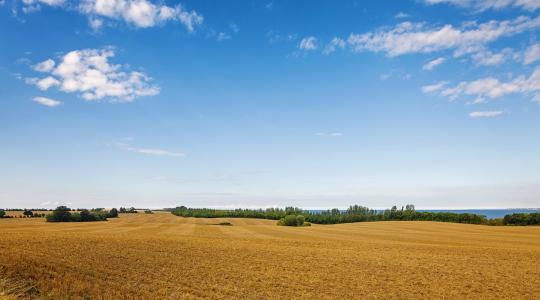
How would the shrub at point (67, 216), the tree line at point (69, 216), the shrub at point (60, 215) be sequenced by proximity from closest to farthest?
1. the shrub at point (60, 215)
2. the shrub at point (67, 216)
3. the tree line at point (69, 216)

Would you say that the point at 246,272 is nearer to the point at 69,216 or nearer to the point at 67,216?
the point at 67,216

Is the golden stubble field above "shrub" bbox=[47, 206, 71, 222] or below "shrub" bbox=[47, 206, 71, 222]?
below

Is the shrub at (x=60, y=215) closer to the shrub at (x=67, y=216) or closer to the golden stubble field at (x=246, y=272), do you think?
the shrub at (x=67, y=216)

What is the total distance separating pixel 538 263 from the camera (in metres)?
37.0

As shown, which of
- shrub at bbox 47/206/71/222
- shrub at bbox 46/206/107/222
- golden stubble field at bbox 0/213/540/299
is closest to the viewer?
golden stubble field at bbox 0/213/540/299

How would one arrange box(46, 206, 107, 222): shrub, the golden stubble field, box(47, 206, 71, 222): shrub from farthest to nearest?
box(46, 206, 107, 222): shrub → box(47, 206, 71, 222): shrub → the golden stubble field

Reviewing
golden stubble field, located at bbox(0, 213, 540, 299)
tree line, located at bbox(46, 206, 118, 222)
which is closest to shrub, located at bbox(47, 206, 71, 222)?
tree line, located at bbox(46, 206, 118, 222)

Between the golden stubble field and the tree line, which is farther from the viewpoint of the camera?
the tree line

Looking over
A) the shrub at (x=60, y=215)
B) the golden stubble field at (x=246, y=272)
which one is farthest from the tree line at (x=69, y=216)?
the golden stubble field at (x=246, y=272)

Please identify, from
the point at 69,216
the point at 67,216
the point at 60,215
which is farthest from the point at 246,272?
the point at 69,216

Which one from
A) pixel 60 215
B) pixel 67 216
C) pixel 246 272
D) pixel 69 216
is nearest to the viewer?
pixel 246 272

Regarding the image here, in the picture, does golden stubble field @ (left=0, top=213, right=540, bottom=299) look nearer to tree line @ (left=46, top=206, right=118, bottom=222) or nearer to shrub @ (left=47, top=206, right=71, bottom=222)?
shrub @ (left=47, top=206, right=71, bottom=222)

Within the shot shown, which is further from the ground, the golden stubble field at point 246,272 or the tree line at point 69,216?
the tree line at point 69,216

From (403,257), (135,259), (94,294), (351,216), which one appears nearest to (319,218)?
(351,216)
